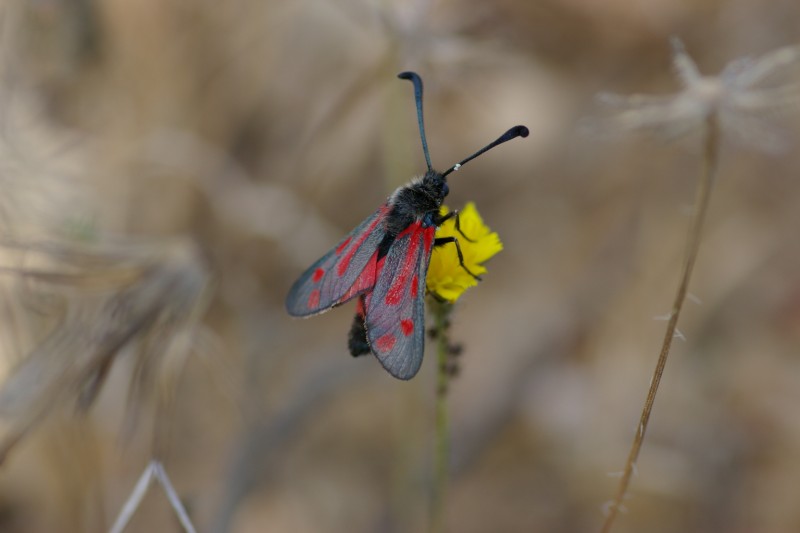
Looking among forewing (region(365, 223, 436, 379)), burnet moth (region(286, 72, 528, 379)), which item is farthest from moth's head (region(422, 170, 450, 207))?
forewing (region(365, 223, 436, 379))

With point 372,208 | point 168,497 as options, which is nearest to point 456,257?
point 168,497

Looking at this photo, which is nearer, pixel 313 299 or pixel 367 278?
pixel 367 278

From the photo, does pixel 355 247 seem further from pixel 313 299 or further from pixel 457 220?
pixel 457 220

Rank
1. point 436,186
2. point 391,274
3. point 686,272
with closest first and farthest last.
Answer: point 686,272
point 391,274
point 436,186

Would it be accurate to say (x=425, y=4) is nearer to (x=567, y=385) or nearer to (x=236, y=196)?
(x=236, y=196)

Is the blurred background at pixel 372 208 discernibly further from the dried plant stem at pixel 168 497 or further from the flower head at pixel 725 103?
the flower head at pixel 725 103
